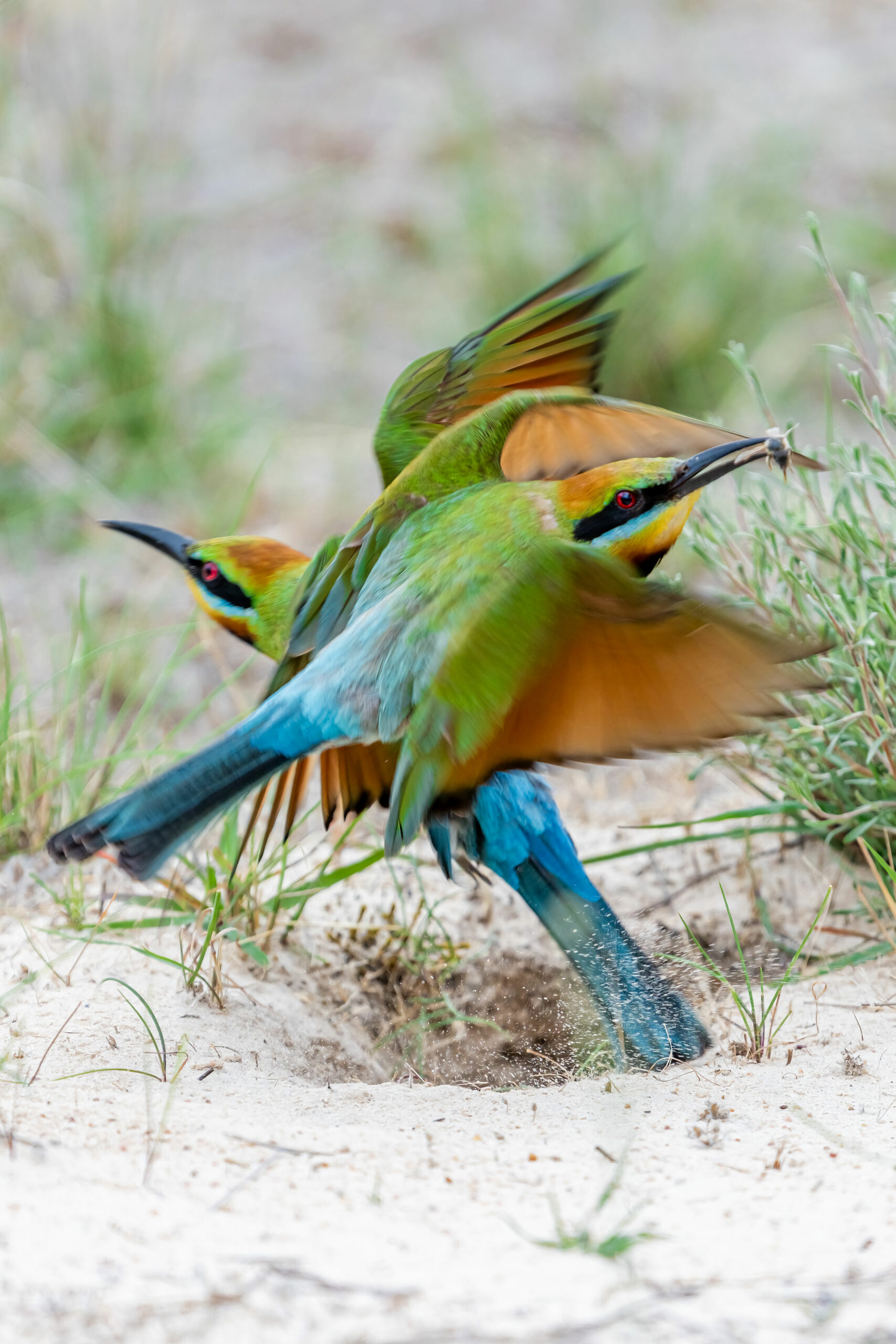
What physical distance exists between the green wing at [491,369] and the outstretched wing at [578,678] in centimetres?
54

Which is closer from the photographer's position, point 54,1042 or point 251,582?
point 54,1042

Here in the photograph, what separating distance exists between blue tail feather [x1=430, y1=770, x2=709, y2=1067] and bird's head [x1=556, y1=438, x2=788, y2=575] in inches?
14.3

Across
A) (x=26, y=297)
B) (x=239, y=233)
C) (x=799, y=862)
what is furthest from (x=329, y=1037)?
(x=239, y=233)

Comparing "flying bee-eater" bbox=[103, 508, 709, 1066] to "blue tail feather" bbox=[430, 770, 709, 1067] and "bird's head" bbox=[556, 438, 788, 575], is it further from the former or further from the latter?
"bird's head" bbox=[556, 438, 788, 575]

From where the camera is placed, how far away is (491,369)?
2.17 metres

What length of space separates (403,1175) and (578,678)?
617 mm

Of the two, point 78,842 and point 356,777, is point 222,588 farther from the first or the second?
point 78,842

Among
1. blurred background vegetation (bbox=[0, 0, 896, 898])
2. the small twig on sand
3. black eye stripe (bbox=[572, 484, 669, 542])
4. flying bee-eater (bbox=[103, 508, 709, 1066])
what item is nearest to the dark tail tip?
the small twig on sand

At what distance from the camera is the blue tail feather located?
190 centimetres

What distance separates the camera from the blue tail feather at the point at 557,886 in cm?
190

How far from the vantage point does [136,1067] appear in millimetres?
1717

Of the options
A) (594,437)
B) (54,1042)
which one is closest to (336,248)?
(594,437)

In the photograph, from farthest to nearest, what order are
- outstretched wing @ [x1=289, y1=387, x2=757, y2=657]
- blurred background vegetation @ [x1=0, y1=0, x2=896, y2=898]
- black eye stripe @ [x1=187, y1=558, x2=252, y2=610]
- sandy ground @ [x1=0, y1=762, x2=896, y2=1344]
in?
blurred background vegetation @ [x1=0, y1=0, x2=896, y2=898] → black eye stripe @ [x1=187, y1=558, x2=252, y2=610] → outstretched wing @ [x1=289, y1=387, x2=757, y2=657] → sandy ground @ [x1=0, y1=762, x2=896, y2=1344]

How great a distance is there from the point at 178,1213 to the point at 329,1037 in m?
0.71
